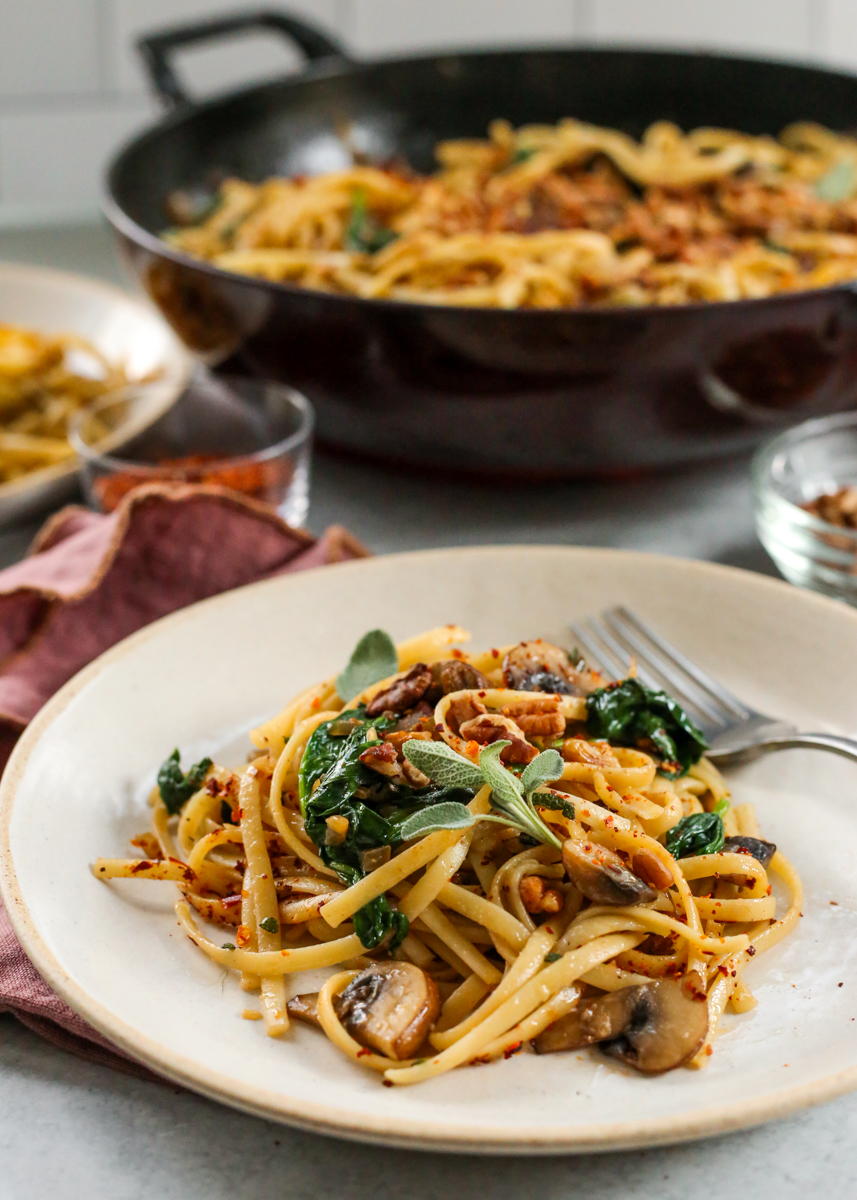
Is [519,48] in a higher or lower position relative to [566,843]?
higher

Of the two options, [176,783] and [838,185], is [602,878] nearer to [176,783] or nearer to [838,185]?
[176,783]

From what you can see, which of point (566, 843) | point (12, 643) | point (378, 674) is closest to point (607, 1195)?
point (566, 843)

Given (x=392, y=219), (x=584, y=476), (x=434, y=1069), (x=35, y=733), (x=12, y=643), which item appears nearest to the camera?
(x=434, y=1069)

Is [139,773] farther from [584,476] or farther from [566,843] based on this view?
[584,476]

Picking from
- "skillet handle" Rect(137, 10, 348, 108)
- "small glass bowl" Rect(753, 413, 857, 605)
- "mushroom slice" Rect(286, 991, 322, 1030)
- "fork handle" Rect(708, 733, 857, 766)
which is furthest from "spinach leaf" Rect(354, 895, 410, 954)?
"skillet handle" Rect(137, 10, 348, 108)

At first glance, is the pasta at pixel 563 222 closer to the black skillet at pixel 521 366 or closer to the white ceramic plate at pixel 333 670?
the black skillet at pixel 521 366

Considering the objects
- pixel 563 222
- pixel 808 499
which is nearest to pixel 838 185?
pixel 563 222
